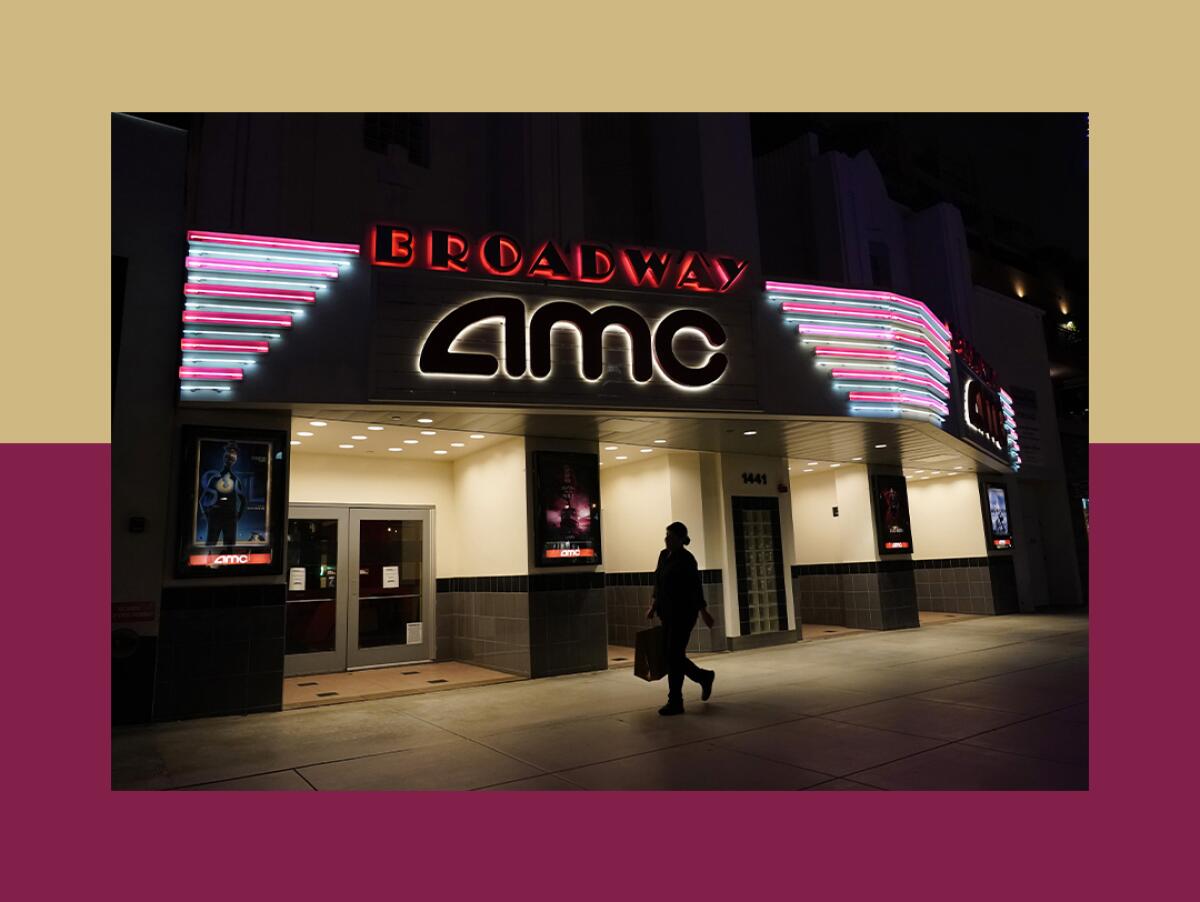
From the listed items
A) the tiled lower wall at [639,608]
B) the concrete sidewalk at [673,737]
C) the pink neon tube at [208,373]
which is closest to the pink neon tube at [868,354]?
the tiled lower wall at [639,608]

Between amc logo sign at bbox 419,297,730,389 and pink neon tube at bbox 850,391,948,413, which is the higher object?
amc logo sign at bbox 419,297,730,389

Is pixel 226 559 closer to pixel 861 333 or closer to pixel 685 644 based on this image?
pixel 685 644

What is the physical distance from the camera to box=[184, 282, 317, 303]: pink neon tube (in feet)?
26.3

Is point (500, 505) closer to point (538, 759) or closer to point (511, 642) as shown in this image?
point (511, 642)

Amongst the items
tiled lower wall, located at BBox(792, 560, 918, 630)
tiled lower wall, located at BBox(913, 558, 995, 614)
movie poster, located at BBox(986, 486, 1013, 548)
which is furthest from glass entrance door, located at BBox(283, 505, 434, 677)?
movie poster, located at BBox(986, 486, 1013, 548)

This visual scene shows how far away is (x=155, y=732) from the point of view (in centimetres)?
711

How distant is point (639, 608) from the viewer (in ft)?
42.7

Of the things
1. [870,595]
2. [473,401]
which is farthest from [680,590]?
[870,595]

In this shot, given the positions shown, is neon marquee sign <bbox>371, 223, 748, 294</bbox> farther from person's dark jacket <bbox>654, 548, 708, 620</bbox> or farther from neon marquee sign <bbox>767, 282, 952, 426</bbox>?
person's dark jacket <bbox>654, 548, 708, 620</bbox>

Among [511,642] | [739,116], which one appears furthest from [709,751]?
[739,116]

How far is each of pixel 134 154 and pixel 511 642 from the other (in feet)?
26.0

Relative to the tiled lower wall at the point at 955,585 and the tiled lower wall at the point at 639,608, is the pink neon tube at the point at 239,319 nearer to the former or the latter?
the tiled lower wall at the point at 639,608

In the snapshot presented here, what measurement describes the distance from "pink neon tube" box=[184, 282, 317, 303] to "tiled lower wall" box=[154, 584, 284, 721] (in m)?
3.31

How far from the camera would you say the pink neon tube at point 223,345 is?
7918 millimetres
